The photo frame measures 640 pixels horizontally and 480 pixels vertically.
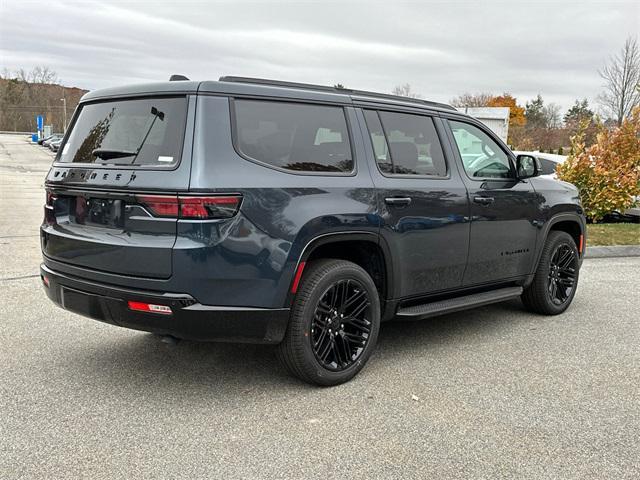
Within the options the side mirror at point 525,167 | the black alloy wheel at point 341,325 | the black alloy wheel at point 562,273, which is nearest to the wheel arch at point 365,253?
the black alloy wheel at point 341,325

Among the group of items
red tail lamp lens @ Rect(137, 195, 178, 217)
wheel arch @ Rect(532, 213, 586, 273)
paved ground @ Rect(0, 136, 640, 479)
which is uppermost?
red tail lamp lens @ Rect(137, 195, 178, 217)

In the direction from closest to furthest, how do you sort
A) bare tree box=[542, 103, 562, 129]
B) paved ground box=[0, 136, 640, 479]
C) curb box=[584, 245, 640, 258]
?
paved ground box=[0, 136, 640, 479]
curb box=[584, 245, 640, 258]
bare tree box=[542, 103, 562, 129]

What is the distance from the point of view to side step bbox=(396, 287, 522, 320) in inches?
178

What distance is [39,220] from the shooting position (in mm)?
12164

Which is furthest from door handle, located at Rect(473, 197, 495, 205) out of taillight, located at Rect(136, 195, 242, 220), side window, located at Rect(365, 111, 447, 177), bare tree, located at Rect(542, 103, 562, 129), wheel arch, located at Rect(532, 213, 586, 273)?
bare tree, located at Rect(542, 103, 562, 129)

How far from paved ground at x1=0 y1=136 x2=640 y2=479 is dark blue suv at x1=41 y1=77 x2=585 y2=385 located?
16.8 inches

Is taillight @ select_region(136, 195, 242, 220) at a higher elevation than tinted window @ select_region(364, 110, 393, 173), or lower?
lower

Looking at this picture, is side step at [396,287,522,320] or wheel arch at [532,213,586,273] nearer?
side step at [396,287,522,320]

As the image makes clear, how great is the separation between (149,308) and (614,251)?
8779mm

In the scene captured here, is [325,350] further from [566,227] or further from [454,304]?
[566,227]

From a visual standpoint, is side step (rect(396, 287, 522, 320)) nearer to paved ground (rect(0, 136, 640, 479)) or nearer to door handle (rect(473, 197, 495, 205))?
paved ground (rect(0, 136, 640, 479))

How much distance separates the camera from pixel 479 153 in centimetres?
535

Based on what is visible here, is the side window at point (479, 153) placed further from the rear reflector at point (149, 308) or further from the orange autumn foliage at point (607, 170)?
the orange autumn foliage at point (607, 170)

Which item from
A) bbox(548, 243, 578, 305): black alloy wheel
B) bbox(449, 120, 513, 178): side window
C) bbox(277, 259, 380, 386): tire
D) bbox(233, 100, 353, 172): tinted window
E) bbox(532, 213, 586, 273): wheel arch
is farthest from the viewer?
bbox(548, 243, 578, 305): black alloy wheel
